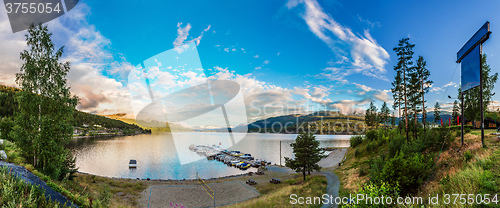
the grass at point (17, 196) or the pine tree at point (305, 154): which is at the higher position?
the grass at point (17, 196)

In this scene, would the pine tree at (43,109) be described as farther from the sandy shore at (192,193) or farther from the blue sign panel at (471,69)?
the blue sign panel at (471,69)

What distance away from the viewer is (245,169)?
44.0 m

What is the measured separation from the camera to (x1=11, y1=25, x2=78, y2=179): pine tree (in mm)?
11977

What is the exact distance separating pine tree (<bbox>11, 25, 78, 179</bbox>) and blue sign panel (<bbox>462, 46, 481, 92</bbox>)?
23013mm

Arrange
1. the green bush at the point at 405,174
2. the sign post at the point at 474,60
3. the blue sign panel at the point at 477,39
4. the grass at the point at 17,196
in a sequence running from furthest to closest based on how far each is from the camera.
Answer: the green bush at the point at 405,174, the sign post at the point at 474,60, the blue sign panel at the point at 477,39, the grass at the point at 17,196

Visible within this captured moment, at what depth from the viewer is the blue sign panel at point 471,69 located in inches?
362

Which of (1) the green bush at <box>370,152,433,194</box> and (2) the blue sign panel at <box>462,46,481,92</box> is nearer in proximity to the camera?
(2) the blue sign panel at <box>462,46,481,92</box>

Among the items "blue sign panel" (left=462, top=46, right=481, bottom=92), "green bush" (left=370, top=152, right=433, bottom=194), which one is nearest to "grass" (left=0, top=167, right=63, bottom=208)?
"green bush" (left=370, top=152, right=433, bottom=194)

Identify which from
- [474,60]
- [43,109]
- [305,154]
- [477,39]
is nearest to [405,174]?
[474,60]

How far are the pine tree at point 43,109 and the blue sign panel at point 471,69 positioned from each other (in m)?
23.0

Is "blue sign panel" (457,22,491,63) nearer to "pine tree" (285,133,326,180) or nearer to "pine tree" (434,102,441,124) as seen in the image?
"pine tree" (285,133,326,180)

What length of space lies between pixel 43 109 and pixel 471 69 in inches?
967

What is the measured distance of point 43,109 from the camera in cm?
1272

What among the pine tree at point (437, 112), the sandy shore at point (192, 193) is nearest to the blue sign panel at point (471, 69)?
the sandy shore at point (192, 193)
